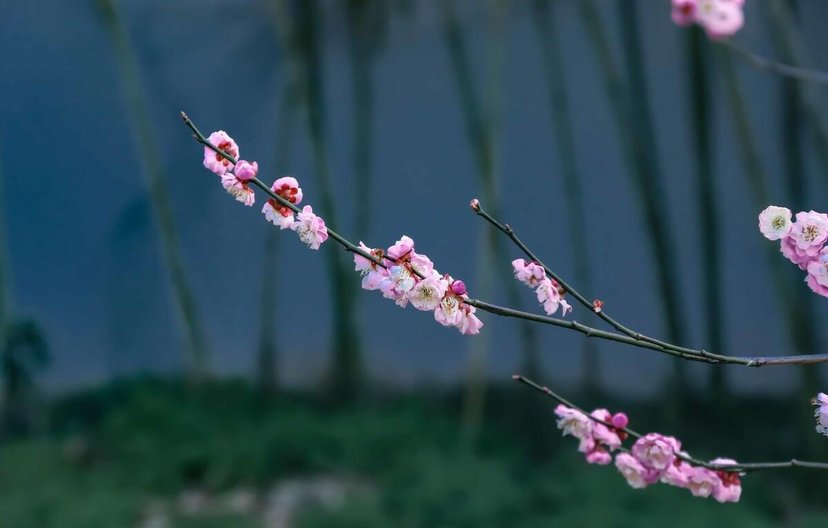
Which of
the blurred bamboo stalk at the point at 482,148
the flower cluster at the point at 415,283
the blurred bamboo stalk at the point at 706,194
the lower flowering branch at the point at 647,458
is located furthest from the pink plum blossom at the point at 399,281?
the blurred bamboo stalk at the point at 706,194

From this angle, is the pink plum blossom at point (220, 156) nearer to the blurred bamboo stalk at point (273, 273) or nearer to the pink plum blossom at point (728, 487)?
the pink plum blossom at point (728, 487)

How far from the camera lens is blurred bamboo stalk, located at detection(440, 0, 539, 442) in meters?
3.78

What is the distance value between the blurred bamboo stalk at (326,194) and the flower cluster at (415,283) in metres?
2.75

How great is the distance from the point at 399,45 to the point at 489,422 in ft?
4.54

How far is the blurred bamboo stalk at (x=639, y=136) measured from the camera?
3.80 metres

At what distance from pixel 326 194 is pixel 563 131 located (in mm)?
867

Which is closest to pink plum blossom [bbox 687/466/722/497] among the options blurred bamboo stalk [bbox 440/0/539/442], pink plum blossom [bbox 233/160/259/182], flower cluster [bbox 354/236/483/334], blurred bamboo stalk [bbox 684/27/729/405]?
flower cluster [bbox 354/236/483/334]

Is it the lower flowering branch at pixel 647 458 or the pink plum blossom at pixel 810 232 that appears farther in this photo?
the lower flowering branch at pixel 647 458

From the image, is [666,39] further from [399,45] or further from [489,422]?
[489,422]

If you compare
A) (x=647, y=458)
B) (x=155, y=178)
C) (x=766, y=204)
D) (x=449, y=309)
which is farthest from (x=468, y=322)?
(x=155, y=178)

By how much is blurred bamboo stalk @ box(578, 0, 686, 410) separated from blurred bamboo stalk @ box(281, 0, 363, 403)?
0.97 metres

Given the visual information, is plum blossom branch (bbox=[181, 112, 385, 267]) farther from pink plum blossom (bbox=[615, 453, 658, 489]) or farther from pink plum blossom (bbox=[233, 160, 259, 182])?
pink plum blossom (bbox=[615, 453, 658, 489])

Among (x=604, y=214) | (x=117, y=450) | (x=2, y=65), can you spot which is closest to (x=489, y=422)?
(x=604, y=214)

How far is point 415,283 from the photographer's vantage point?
1108mm
